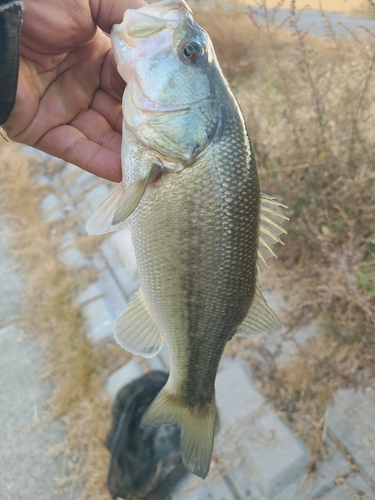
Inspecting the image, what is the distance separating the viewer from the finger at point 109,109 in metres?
2.13

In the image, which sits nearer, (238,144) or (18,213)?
(238,144)

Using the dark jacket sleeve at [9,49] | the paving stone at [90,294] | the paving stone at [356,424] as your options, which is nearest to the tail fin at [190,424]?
the paving stone at [356,424]

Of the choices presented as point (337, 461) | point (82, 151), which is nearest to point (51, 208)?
point (82, 151)

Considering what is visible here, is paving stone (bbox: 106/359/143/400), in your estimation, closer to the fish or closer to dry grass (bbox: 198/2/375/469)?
dry grass (bbox: 198/2/375/469)

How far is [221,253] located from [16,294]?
120 inches

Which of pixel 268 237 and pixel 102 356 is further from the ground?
pixel 268 237

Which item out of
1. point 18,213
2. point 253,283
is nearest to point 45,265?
point 18,213

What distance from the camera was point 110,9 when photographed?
5.70 feet

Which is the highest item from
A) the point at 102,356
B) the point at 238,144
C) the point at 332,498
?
the point at 238,144

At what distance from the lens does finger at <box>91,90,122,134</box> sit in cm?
213

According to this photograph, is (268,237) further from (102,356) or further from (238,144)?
(102,356)

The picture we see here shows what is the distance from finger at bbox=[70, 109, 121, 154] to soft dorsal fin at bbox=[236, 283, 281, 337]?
1.01m

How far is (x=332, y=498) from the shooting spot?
96.7 inches

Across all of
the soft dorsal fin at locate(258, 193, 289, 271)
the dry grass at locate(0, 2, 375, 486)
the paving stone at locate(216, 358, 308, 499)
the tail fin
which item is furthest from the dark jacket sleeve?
the paving stone at locate(216, 358, 308, 499)
